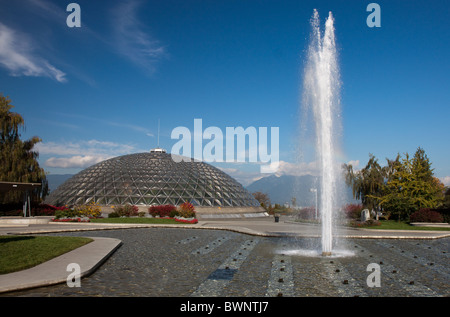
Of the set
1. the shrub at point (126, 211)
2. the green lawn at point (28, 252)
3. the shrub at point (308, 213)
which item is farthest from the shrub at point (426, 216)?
the green lawn at point (28, 252)

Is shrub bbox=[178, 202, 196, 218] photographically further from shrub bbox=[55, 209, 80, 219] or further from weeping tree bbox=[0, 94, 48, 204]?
weeping tree bbox=[0, 94, 48, 204]

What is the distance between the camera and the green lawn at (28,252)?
36.0 ft

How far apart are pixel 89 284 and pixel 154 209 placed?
28.4 meters

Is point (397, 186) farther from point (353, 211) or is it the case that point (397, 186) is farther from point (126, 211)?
point (126, 211)

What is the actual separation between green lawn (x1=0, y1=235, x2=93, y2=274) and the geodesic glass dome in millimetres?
26263

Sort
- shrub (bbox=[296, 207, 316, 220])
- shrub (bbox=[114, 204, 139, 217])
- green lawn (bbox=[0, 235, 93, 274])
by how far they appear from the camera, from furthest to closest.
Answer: shrub (bbox=[296, 207, 316, 220])
shrub (bbox=[114, 204, 139, 217])
green lawn (bbox=[0, 235, 93, 274])

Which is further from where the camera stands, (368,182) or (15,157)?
(368,182)

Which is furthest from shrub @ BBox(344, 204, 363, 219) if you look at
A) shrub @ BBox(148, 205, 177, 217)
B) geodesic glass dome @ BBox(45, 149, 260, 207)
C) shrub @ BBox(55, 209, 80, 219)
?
shrub @ BBox(55, 209, 80, 219)

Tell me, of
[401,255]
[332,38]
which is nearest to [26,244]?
[401,255]

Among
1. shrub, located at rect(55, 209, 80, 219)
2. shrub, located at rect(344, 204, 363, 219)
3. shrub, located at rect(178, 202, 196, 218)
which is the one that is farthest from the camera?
shrub, located at rect(344, 204, 363, 219)

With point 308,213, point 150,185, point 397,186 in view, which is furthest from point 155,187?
point 397,186

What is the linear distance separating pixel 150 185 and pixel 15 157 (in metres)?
16.0

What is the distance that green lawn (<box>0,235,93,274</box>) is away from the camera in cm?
1098

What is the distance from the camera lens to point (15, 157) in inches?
1442
